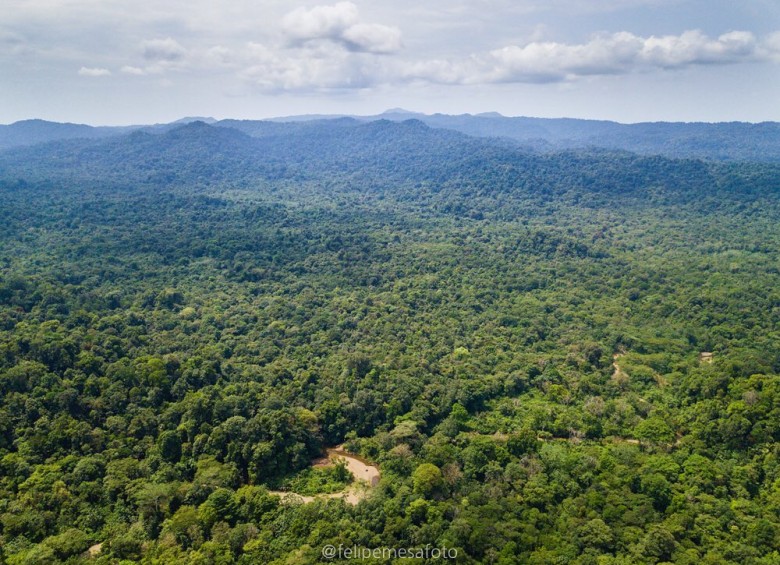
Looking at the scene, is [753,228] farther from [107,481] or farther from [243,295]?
[107,481]

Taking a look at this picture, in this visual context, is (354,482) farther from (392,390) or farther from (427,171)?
(427,171)

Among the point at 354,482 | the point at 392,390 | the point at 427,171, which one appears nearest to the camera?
the point at 354,482

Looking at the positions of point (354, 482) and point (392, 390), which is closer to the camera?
point (354, 482)

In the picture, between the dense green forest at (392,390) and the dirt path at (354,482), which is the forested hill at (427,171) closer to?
the dense green forest at (392,390)

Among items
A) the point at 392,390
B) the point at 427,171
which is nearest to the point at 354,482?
the point at 392,390

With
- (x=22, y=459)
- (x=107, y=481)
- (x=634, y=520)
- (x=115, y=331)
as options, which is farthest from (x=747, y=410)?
(x=115, y=331)

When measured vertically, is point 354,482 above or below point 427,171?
below

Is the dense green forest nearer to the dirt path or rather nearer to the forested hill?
the dirt path
